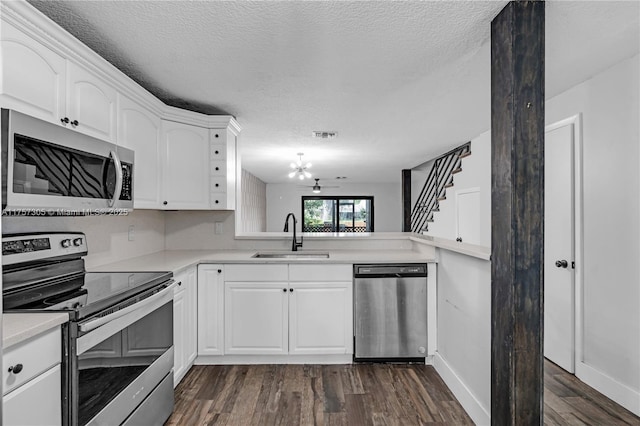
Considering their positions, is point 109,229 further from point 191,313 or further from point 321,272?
point 321,272

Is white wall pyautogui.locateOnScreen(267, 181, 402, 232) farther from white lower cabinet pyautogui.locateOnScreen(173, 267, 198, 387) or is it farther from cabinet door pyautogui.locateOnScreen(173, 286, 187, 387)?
cabinet door pyautogui.locateOnScreen(173, 286, 187, 387)

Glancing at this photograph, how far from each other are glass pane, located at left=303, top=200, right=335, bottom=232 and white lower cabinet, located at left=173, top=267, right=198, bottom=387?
8.76 m

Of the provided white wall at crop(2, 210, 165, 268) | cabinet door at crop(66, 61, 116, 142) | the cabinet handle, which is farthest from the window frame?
the cabinet handle

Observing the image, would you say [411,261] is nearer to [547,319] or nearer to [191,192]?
[547,319]

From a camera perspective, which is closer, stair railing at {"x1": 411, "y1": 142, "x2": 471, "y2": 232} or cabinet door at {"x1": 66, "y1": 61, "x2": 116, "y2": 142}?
cabinet door at {"x1": 66, "y1": 61, "x2": 116, "y2": 142}

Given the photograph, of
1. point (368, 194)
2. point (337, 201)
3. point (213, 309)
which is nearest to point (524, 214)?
point (213, 309)

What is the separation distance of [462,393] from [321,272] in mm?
1296

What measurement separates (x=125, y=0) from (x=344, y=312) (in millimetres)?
2482

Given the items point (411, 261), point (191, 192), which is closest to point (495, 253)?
point (411, 261)

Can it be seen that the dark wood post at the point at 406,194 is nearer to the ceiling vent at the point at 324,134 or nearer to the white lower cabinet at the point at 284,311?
the ceiling vent at the point at 324,134

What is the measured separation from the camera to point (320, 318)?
301cm

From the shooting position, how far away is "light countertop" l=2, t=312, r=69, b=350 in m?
1.13

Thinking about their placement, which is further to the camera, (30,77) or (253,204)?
(253,204)

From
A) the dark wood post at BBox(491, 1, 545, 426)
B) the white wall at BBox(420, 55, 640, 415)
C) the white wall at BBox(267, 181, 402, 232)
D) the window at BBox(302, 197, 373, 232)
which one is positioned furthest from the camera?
the window at BBox(302, 197, 373, 232)
